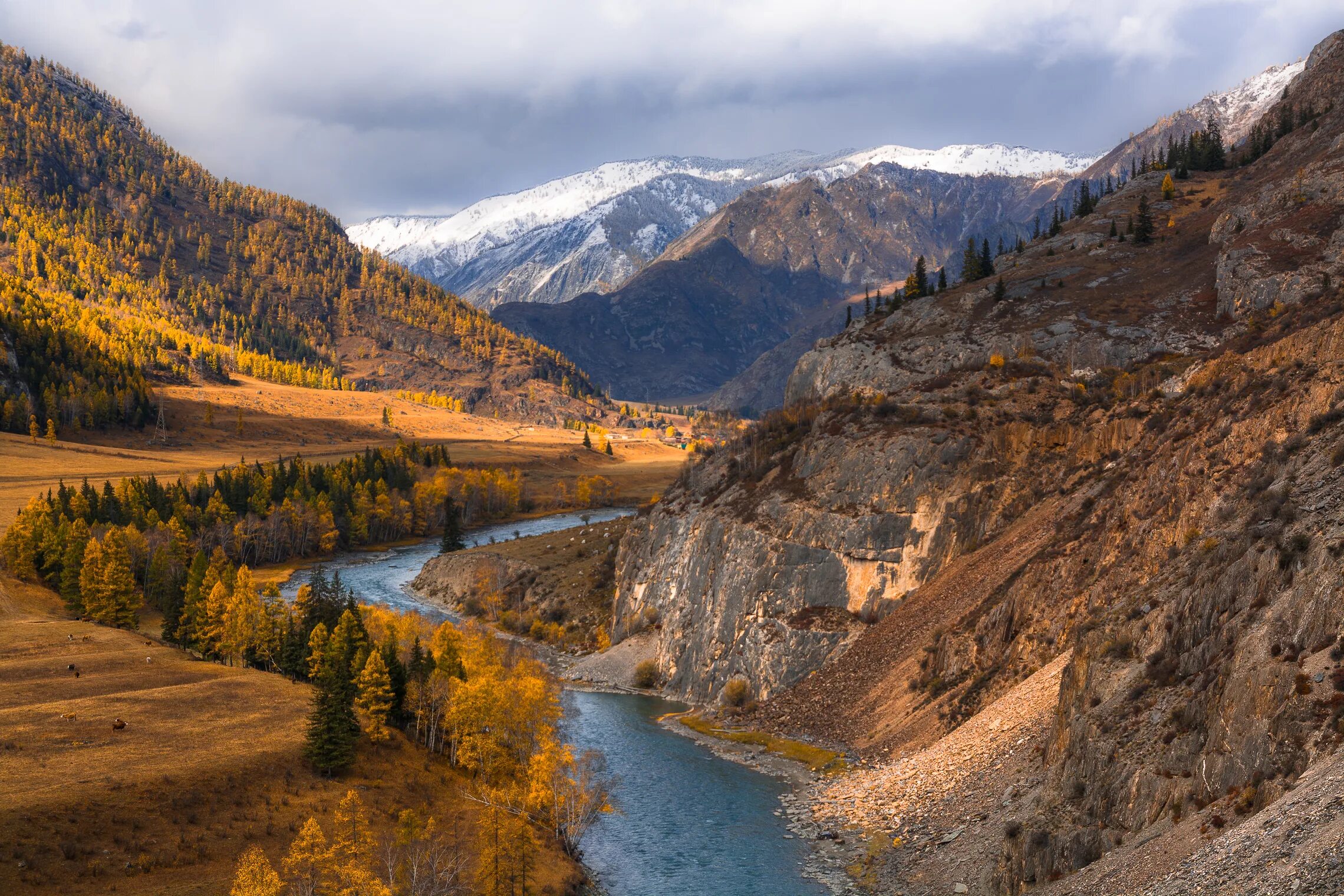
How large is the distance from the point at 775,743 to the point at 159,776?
145 feet

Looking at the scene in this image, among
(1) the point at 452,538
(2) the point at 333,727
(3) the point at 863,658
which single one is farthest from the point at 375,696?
(1) the point at 452,538

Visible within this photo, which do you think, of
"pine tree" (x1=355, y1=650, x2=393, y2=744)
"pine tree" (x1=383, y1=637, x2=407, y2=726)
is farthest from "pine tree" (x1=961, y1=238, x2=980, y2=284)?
"pine tree" (x1=355, y1=650, x2=393, y2=744)

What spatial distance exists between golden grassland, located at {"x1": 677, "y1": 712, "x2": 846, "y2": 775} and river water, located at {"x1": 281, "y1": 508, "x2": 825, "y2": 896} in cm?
273

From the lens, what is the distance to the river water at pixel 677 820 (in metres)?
56.5

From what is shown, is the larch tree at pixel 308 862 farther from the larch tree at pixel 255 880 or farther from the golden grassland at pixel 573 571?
the golden grassland at pixel 573 571

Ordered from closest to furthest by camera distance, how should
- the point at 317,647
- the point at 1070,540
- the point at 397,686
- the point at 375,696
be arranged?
the point at 1070,540 → the point at 375,696 → the point at 397,686 → the point at 317,647

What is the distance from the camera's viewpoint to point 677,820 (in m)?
66.4

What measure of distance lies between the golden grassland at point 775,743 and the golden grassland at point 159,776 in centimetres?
2275

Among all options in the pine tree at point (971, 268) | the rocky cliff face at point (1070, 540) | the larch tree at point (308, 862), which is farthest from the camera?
the pine tree at point (971, 268)

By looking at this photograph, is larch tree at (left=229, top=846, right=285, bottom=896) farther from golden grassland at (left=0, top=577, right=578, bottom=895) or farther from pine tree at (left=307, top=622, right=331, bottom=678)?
pine tree at (left=307, top=622, right=331, bottom=678)

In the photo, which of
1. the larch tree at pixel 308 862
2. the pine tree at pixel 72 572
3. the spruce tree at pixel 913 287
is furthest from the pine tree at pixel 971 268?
the pine tree at pixel 72 572

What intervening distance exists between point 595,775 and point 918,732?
76.8 ft

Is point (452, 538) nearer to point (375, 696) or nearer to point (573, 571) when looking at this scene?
point (573, 571)

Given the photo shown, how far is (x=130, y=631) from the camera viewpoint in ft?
333
